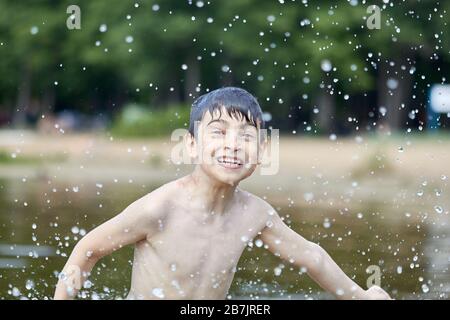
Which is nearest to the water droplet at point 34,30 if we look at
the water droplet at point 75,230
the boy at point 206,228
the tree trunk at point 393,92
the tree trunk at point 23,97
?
the tree trunk at point 23,97

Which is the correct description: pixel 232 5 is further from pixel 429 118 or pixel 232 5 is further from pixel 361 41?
pixel 429 118

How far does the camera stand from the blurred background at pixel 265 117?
8172 millimetres

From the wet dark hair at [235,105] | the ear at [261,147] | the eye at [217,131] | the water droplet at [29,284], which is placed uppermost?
the wet dark hair at [235,105]

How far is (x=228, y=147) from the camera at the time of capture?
4598 millimetres

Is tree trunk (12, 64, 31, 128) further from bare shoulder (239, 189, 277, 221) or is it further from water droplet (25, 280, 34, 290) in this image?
bare shoulder (239, 189, 277, 221)

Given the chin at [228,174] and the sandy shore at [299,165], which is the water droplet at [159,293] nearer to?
the chin at [228,174]

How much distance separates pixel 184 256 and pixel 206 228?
145 millimetres

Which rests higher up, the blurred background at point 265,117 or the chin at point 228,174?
the blurred background at point 265,117

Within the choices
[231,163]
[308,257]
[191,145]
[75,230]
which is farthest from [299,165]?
[231,163]

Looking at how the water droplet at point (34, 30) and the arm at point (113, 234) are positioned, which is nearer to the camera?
the arm at point (113, 234)

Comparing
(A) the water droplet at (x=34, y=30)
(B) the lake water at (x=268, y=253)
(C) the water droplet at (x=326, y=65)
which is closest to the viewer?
(B) the lake water at (x=268, y=253)

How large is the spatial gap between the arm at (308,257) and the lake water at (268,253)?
1.40 metres

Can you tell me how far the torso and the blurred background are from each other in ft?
4.98
